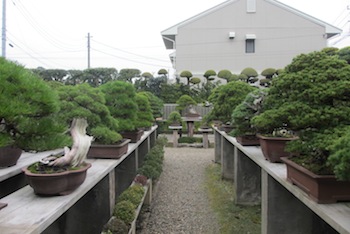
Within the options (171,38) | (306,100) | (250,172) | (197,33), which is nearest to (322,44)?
(197,33)

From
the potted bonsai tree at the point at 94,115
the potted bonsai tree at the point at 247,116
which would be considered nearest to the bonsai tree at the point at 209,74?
the potted bonsai tree at the point at 247,116

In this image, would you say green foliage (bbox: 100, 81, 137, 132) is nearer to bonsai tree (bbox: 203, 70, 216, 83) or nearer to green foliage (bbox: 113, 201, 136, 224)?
green foliage (bbox: 113, 201, 136, 224)

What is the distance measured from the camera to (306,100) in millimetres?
1979

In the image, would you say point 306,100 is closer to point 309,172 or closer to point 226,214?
point 309,172

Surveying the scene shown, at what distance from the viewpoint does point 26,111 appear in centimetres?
140

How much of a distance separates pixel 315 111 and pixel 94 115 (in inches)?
68.8

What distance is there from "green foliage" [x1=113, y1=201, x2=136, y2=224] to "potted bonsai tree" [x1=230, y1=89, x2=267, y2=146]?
1.50 m

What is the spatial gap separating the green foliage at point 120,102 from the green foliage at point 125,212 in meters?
1.00

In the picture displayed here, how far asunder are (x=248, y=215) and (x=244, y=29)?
37.0ft

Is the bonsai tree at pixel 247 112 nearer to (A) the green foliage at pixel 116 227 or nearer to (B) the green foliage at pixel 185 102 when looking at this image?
(A) the green foliage at pixel 116 227

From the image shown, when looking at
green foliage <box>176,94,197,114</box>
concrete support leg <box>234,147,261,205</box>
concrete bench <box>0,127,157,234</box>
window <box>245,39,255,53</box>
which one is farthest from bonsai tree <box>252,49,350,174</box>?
window <box>245,39,255,53</box>

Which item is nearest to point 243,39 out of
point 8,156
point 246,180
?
point 246,180

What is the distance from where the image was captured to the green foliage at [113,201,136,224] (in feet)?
9.01

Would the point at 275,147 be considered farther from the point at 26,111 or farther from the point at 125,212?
the point at 26,111
